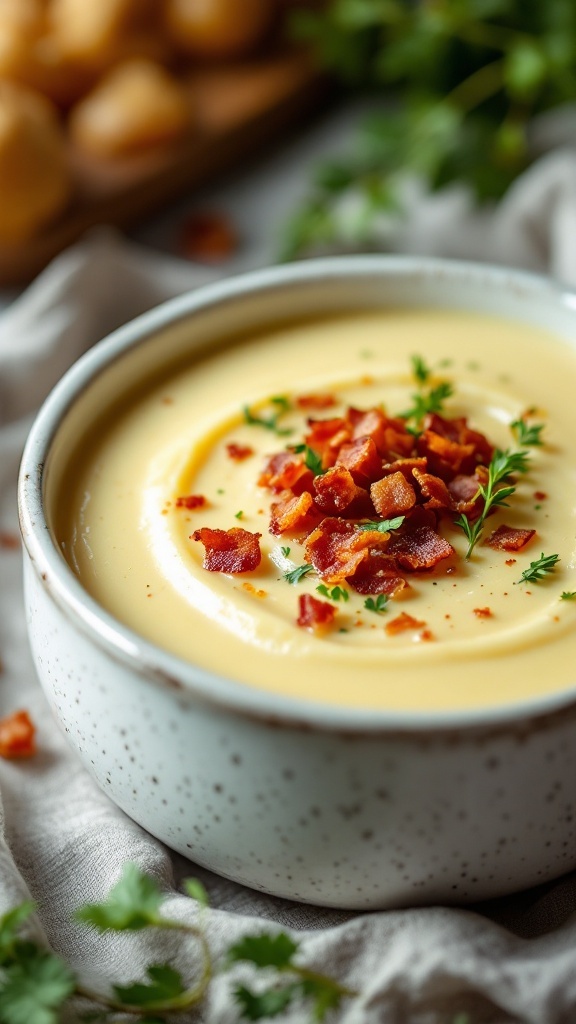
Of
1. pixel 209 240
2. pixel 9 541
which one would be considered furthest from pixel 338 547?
pixel 209 240

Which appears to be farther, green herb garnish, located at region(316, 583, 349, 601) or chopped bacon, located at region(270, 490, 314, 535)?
chopped bacon, located at region(270, 490, 314, 535)

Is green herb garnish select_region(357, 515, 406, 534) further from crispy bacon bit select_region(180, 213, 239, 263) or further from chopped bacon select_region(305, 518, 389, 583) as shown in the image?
crispy bacon bit select_region(180, 213, 239, 263)

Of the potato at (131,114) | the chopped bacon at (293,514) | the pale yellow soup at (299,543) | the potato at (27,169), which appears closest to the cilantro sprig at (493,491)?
the pale yellow soup at (299,543)

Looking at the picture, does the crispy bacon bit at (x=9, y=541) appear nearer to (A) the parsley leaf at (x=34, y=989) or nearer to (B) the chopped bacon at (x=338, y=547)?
(B) the chopped bacon at (x=338, y=547)

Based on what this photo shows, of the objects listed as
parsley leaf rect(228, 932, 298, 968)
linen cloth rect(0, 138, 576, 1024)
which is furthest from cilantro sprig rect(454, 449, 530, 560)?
parsley leaf rect(228, 932, 298, 968)

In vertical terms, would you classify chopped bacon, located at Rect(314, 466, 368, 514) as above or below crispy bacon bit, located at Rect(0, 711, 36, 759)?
above
